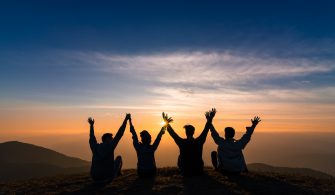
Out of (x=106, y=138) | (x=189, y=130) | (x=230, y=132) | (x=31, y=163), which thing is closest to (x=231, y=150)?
(x=230, y=132)

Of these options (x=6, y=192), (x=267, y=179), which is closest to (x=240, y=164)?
(x=267, y=179)

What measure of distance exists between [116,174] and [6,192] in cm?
533

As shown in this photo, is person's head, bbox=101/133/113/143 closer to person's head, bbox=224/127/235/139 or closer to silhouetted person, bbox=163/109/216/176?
silhouetted person, bbox=163/109/216/176

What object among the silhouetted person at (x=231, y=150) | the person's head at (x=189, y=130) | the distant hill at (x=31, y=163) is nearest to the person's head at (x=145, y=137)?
the person's head at (x=189, y=130)

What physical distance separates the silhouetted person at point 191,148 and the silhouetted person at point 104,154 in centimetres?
265

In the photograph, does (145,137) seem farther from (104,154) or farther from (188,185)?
(188,185)

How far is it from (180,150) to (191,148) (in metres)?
0.61

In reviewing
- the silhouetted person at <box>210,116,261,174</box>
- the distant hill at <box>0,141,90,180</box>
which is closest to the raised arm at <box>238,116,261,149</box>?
the silhouetted person at <box>210,116,261,174</box>

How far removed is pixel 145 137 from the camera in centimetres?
1850

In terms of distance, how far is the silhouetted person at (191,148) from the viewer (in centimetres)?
1786

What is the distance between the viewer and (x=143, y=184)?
1667cm

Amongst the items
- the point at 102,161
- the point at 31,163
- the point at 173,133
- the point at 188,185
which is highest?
the point at 173,133

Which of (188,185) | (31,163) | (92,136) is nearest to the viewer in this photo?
(188,185)

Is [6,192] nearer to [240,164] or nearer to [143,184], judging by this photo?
[143,184]
